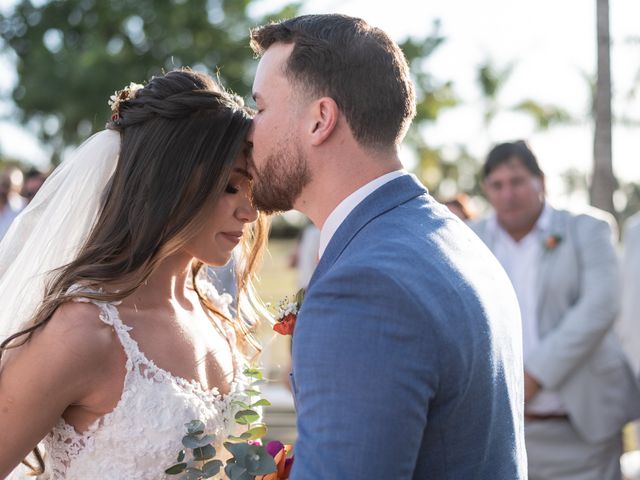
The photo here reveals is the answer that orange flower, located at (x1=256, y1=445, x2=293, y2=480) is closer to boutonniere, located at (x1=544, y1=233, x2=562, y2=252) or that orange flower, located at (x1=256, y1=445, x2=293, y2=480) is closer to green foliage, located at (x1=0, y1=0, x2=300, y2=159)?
boutonniere, located at (x1=544, y1=233, x2=562, y2=252)

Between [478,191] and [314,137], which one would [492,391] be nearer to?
[314,137]

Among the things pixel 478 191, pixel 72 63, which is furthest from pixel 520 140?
pixel 478 191

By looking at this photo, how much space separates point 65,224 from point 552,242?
10.2 ft

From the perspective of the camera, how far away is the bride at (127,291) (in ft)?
8.96

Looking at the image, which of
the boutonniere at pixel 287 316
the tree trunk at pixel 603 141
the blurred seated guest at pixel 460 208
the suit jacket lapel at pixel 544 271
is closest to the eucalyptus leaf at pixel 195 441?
the boutonniere at pixel 287 316

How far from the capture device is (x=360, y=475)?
1.85 meters

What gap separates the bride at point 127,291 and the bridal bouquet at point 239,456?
0.08 metres

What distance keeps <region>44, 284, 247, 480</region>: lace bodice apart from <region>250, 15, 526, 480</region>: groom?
2.36ft

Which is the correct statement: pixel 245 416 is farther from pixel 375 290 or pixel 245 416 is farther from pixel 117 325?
pixel 375 290

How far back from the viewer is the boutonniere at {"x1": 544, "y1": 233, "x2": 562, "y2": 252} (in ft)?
17.7

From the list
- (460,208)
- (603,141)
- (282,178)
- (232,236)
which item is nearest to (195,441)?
(232,236)

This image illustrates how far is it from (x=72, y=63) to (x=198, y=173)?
24000 mm

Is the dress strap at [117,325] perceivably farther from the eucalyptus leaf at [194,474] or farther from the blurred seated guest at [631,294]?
the blurred seated guest at [631,294]

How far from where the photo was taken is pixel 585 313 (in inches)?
209
